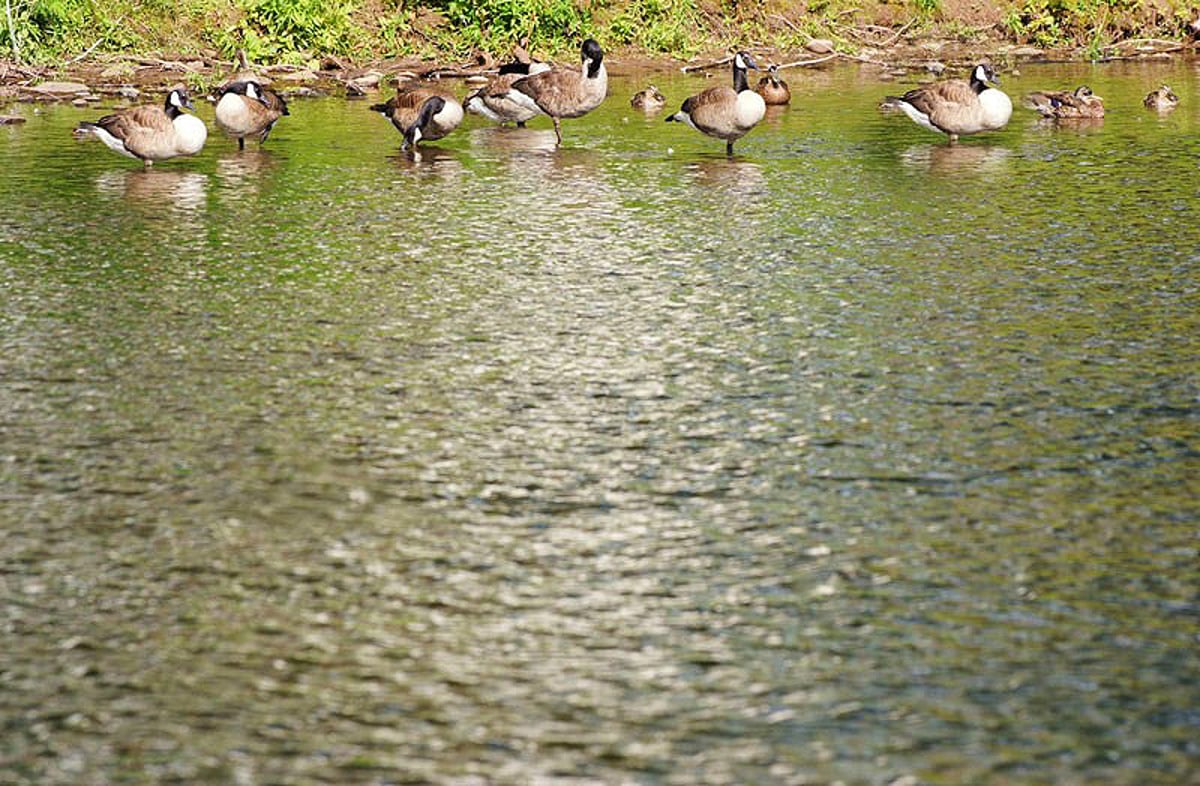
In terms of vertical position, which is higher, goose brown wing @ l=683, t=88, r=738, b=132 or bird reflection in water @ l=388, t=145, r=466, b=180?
goose brown wing @ l=683, t=88, r=738, b=132

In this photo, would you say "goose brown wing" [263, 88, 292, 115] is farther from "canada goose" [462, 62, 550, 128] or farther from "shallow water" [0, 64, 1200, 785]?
"shallow water" [0, 64, 1200, 785]

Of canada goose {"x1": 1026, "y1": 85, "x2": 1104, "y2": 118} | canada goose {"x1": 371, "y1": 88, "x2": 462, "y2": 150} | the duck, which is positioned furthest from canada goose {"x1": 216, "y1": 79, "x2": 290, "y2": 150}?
canada goose {"x1": 1026, "y1": 85, "x2": 1104, "y2": 118}

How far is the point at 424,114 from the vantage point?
23.2 metres

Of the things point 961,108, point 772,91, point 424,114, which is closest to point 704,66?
point 772,91

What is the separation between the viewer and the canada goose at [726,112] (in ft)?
71.6

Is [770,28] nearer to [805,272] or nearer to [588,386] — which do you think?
[805,272]

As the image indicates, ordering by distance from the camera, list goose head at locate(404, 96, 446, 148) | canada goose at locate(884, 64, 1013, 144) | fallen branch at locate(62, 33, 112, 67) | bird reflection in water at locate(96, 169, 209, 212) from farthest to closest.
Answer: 1. fallen branch at locate(62, 33, 112, 67)
2. canada goose at locate(884, 64, 1013, 144)
3. goose head at locate(404, 96, 446, 148)
4. bird reflection in water at locate(96, 169, 209, 212)

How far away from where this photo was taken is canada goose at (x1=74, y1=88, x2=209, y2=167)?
850 inches

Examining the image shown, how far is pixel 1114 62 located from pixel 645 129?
15.4 meters

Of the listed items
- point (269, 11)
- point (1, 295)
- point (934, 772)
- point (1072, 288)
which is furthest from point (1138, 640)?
point (269, 11)

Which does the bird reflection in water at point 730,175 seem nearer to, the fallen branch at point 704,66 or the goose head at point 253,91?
the goose head at point 253,91

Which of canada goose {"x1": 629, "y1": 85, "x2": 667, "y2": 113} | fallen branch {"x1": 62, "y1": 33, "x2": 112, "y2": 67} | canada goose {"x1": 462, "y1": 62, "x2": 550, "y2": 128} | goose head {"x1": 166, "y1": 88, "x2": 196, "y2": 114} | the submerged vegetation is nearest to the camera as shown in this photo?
goose head {"x1": 166, "y1": 88, "x2": 196, "y2": 114}

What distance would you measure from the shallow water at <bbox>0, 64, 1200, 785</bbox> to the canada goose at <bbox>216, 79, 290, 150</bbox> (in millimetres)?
5686

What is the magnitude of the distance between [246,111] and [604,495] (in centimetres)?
1573
